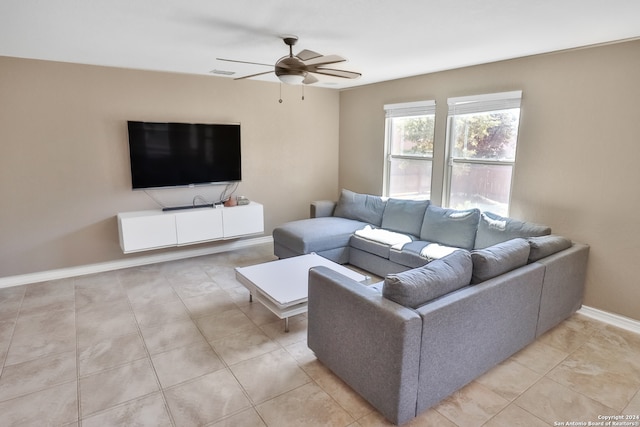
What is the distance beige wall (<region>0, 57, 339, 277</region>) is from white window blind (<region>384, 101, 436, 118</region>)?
1.65m

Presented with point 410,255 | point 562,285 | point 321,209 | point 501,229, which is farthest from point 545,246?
point 321,209

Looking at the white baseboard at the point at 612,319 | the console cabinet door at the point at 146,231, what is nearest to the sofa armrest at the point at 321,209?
the console cabinet door at the point at 146,231

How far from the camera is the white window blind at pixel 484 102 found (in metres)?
3.70

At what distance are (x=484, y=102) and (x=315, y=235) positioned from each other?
7.83ft

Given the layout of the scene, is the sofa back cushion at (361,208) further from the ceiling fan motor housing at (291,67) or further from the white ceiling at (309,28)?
the ceiling fan motor housing at (291,67)

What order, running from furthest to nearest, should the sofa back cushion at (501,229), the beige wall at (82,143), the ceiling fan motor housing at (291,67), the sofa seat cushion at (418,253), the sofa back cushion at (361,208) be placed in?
the sofa back cushion at (361,208), the beige wall at (82,143), the sofa seat cushion at (418,253), the sofa back cushion at (501,229), the ceiling fan motor housing at (291,67)

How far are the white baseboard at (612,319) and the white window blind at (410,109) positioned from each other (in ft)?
8.79

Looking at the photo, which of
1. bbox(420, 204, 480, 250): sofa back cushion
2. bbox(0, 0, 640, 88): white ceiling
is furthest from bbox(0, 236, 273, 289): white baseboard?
bbox(420, 204, 480, 250): sofa back cushion

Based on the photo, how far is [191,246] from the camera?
4984mm

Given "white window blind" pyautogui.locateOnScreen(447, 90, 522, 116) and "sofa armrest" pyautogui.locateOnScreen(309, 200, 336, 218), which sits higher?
"white window blind" pyautogui.locateOnScreen(447, 90, 522, 116)

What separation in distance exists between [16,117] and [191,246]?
2337 millimetres

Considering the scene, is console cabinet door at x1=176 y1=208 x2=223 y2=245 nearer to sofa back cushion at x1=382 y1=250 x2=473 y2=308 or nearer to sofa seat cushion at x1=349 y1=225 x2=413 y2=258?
sofa seat cushion at x1=349 y1=225 x2=413 y2=258

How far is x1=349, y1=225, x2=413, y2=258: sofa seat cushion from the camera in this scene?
13.4ft

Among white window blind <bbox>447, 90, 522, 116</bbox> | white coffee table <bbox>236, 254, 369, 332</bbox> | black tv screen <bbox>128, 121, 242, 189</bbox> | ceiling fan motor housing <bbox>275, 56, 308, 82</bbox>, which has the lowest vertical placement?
white coffee table <bbox>236, 254, 369, 332</bbox>
